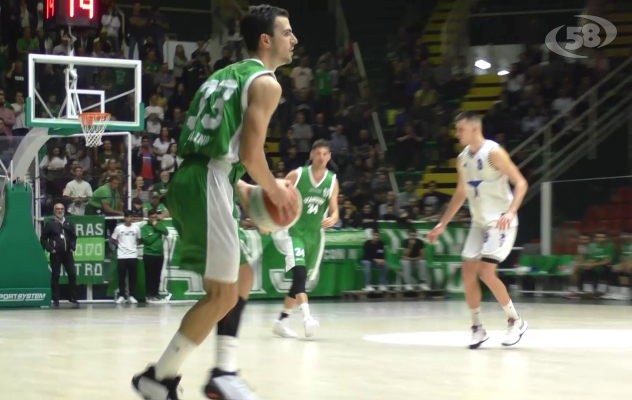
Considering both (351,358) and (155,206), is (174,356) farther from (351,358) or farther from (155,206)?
(155,206)

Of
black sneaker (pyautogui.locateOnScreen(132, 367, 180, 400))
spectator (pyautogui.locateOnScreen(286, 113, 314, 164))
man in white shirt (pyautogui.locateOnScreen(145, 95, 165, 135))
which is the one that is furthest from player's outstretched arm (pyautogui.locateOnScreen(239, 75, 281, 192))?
spectator (pyautogui.locateOnScreen(286, 113, 314, 164))

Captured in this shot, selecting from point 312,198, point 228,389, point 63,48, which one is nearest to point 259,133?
point 228,389

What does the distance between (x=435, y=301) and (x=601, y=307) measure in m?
3.24

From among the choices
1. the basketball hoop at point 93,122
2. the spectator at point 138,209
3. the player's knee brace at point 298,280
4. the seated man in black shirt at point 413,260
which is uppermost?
the basketball hoop at point 93,122

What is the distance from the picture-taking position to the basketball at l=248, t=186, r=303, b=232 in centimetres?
534

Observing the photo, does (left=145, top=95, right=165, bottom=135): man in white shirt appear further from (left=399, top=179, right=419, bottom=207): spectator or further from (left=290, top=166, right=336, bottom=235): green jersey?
(left=290, top=166, right=336, bottom=235): green jersey

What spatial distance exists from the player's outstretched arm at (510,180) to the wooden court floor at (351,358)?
3.80 ft

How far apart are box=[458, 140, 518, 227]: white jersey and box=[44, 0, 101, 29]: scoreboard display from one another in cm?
584

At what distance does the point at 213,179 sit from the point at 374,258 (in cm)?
1396

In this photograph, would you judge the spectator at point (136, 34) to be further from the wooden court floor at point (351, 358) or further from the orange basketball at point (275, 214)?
the orange basketball at point (275, 214)

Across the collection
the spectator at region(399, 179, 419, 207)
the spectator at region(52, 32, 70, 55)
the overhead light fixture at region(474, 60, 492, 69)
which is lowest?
the spectator at region(399, 179, 419, 207)

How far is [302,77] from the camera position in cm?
2280

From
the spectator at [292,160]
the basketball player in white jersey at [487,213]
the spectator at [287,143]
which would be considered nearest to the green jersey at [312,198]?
the basketball player in white jersey at [487,213]

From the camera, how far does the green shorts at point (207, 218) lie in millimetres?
5156
